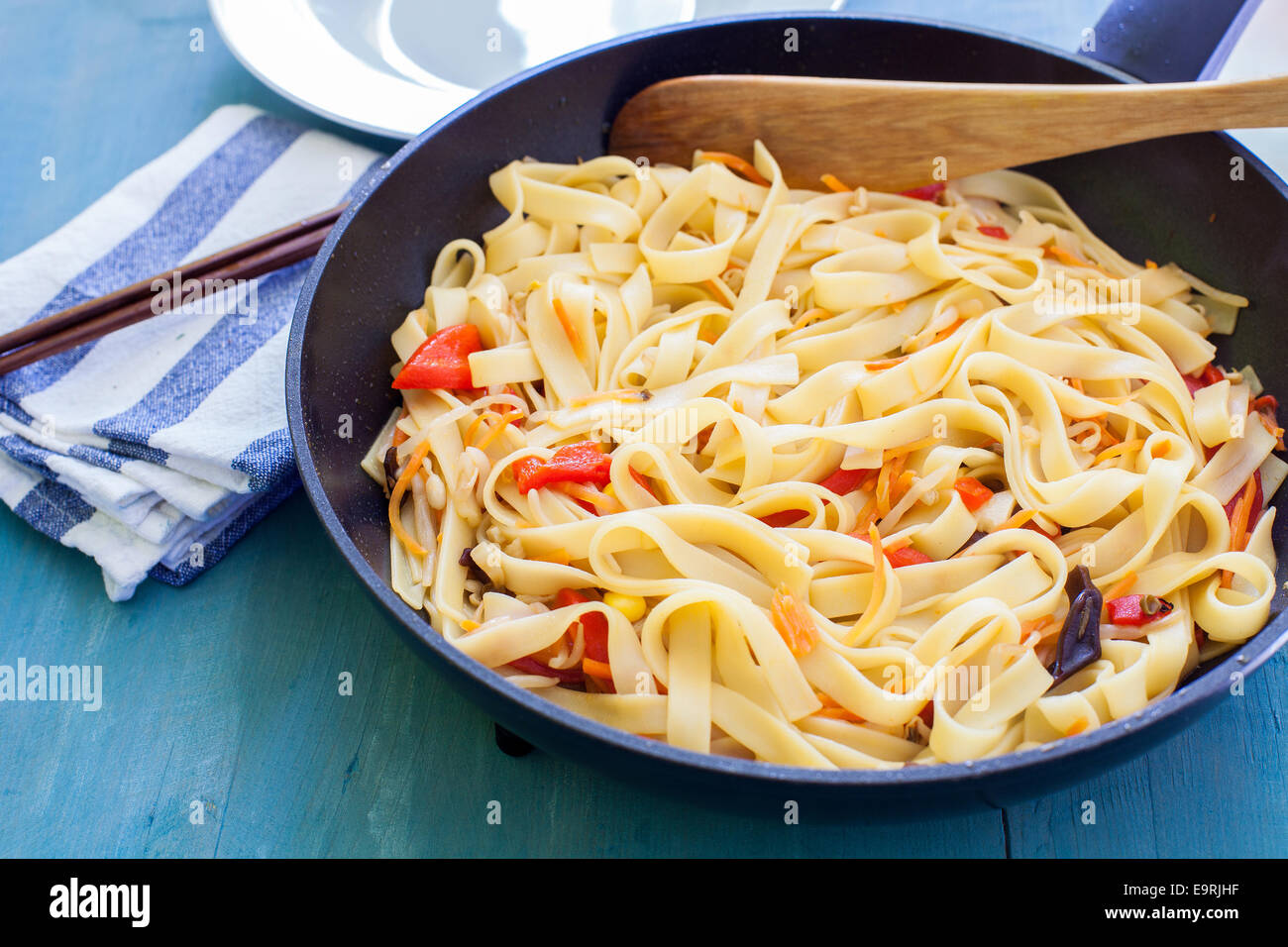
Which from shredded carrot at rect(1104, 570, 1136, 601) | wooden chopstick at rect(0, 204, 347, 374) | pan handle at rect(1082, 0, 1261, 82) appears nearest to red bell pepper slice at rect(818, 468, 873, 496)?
shredded carrot at rect(1104, 570, 1136, 601)

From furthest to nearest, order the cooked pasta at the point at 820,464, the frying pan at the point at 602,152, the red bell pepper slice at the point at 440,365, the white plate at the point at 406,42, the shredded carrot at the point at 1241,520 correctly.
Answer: the white plate at the point at 406,42 < the red bell pepper slice at the point at 440,365 < the shredded carrot at the point at 1241,520 < the cooked pasta at the point at 820,464 < the frying pan at the point at 602,152

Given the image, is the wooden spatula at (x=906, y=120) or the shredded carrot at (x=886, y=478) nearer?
the shredded carrot at (x=886, y=478)

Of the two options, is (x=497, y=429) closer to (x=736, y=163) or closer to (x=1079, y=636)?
(x=736, y=163)

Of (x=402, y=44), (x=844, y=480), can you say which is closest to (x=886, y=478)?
(x=844, y=480)

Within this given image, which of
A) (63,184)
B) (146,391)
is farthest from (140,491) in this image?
(63,184)

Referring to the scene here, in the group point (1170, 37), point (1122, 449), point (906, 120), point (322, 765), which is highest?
point (1170, 37)

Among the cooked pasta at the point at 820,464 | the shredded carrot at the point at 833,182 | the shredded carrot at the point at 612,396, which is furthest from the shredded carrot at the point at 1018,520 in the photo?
the shredded carrot at the point at 833,182

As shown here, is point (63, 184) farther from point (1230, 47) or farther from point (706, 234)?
point (1230, 47)

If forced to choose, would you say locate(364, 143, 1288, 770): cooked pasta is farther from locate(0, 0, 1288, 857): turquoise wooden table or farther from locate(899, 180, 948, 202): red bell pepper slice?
locate(0, 0, 1288, 857): turquoise wooden table

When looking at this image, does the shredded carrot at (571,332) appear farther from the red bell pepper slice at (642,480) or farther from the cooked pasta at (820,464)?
the red bell pepper slice at (642,480)
